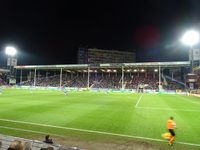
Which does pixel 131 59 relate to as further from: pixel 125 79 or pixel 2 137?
pixel 2 137

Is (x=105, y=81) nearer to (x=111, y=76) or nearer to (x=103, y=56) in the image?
(x=111, y=76)

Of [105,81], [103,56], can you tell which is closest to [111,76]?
[105,81]

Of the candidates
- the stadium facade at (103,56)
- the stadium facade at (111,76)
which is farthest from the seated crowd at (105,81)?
the stadium facade at (103,56)

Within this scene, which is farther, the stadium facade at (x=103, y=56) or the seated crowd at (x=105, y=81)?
the stadium facade at (x=103, y=56)

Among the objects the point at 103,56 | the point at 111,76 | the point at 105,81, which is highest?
the point at 103,56

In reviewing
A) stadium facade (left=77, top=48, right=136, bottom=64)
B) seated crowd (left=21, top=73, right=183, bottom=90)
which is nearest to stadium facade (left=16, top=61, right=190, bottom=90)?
seated crowd (left=21, top=73, right=183, bottom=90)

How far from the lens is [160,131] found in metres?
12.2

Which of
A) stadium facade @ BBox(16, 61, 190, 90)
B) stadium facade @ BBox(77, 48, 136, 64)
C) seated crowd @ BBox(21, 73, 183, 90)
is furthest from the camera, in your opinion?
stadium facade @ BBox(77, 48, 136, 64)

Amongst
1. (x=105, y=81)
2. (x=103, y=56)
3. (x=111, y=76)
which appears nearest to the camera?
(x=105, y=81)

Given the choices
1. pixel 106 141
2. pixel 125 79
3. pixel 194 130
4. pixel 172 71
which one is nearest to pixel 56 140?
pixel 106 141

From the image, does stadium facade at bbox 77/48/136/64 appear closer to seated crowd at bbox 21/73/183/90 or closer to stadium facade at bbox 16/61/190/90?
stadium facade at bbox 16/61/190/90

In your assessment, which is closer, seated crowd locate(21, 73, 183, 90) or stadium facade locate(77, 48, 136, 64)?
seated crowd locate(21, 73, 183, 90)

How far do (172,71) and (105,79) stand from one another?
30.2 m

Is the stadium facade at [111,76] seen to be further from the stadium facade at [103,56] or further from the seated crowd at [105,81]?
the stadium facade at [103,56]
